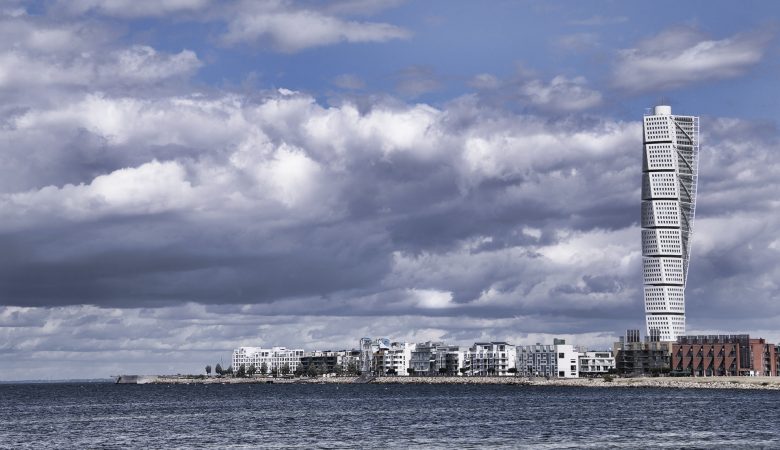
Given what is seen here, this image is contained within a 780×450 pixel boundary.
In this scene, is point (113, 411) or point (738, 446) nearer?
point (738, 446)

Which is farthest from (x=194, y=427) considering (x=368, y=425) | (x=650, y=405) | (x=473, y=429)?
(x=650, y=405)

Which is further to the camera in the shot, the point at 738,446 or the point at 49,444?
the point at 49,444

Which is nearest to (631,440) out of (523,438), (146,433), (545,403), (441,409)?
(523,438)

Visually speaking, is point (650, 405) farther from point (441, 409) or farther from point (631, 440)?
point (631, 440)

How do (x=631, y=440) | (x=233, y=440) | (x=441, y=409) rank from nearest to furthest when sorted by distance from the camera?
(x=631, y=440) < (x=233, y=440) < (x=441, y=409)

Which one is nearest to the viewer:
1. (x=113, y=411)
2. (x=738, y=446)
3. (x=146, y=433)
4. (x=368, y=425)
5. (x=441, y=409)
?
(x=738, y=446)

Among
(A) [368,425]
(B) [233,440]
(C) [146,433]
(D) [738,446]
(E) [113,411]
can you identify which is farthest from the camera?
(E) [113,411]

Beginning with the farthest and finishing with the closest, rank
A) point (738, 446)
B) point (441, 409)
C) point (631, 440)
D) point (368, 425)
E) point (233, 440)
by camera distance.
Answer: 1. point (441, 409)
2. point (368, 425)
3. point (233, 440)
4. point (631, 440)
5. point (738, 446)

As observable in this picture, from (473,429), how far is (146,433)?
3629cm

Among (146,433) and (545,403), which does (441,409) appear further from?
(146,433)

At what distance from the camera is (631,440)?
105 metres

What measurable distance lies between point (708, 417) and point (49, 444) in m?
79.5

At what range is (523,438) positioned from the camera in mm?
109500

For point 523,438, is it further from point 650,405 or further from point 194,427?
point 650,405
